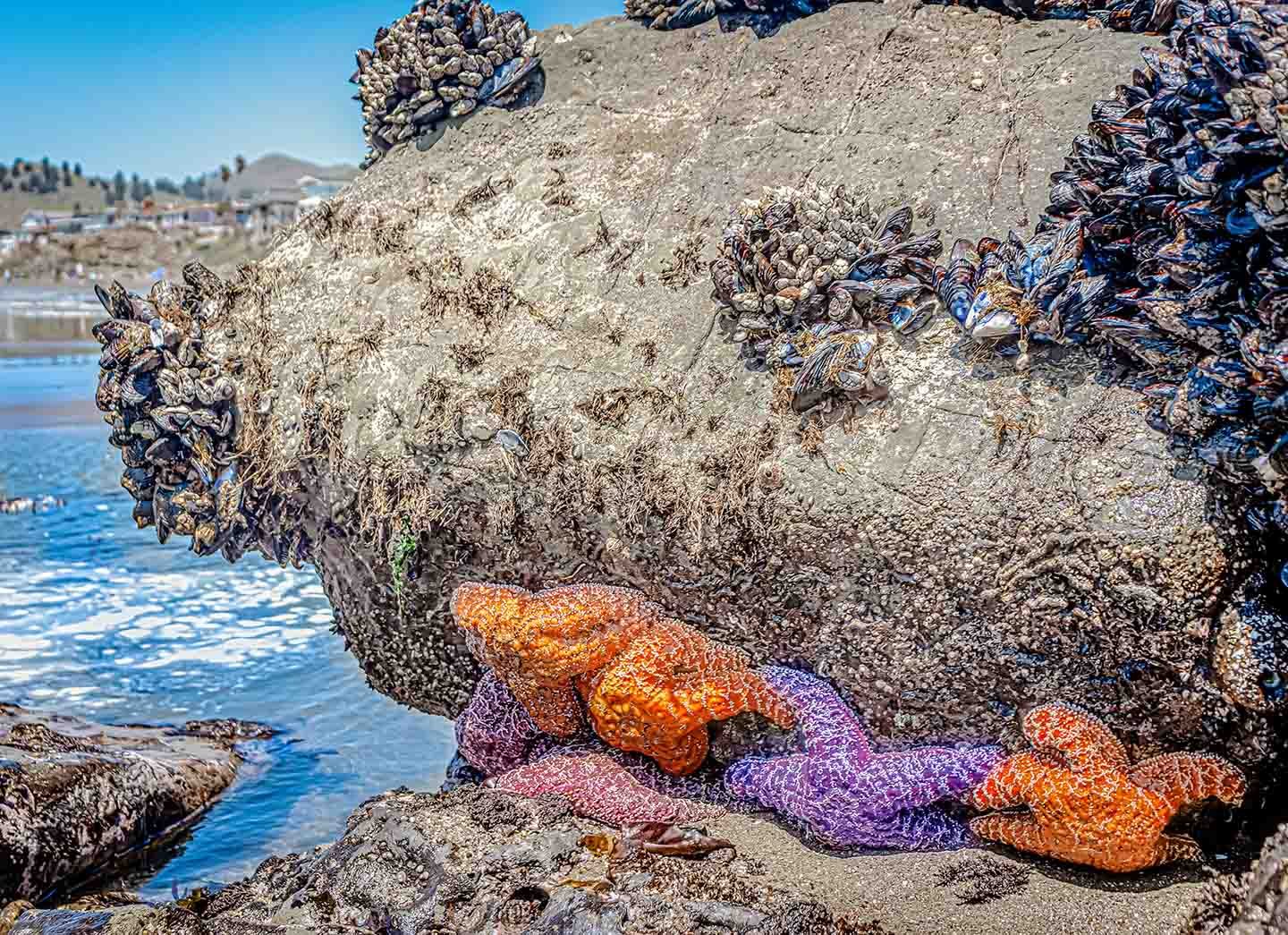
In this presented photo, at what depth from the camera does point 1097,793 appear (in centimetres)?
358

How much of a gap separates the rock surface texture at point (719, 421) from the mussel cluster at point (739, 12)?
0.07 meters

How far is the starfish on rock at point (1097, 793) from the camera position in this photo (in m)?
3.56

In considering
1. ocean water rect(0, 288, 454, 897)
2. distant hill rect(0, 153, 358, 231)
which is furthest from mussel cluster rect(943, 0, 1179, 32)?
distant hill rect(0, 153, 358, 231)

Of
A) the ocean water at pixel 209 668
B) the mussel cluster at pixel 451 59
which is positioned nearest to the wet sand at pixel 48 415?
the ocean water at pixel 209 668

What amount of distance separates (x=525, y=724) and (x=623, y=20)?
3.71 metres

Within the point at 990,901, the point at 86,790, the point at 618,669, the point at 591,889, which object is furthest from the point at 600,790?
the point at 86,790

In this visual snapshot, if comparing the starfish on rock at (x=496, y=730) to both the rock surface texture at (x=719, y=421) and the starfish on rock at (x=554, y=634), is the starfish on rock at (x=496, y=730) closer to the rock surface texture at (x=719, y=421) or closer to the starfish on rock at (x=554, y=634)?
the starfish on rock at (x=554, y=634)

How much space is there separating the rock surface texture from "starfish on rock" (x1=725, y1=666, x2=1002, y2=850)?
0.13 meters

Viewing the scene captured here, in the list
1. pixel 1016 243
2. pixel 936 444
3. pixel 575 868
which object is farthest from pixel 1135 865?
pixel 1016 243

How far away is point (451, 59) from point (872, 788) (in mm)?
4078

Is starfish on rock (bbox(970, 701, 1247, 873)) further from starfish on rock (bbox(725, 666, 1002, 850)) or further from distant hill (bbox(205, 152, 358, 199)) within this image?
distant hill (bbox(205, 152, 358, 199))

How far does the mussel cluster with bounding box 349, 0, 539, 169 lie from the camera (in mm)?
5555

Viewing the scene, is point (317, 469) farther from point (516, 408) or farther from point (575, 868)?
point (575, 868)

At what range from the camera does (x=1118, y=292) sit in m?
3.72
